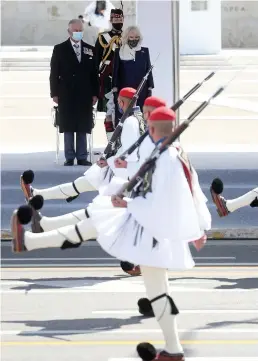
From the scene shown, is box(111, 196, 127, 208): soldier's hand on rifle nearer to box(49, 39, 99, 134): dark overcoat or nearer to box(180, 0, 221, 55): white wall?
box(49, 39, 99, 134): dark overcoat

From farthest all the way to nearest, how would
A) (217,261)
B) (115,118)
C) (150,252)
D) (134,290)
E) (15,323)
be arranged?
(115,118) → (217,261) → (134,290) → (15,323) → (150,252)

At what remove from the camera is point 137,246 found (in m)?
8.83

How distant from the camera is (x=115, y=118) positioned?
17078 millimetres

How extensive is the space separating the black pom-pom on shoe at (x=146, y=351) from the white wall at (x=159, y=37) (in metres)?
8.22

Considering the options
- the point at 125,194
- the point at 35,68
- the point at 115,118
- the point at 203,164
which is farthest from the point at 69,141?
the point at 35,68

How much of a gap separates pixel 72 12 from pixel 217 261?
34.5 m

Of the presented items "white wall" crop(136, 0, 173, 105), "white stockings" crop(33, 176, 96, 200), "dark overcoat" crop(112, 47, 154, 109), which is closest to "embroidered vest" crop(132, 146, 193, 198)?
"white stockings" crop(33, 176, 96, 200)

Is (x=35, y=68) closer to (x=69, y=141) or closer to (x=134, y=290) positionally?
(x=69, y=141)

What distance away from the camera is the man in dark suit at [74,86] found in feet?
57.0

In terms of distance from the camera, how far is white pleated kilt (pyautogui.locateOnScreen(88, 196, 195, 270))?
876 centimetres

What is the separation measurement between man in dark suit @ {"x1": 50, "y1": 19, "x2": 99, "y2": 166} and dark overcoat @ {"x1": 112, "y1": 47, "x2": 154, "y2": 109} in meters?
0.85

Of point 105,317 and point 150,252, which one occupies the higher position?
point 150,252

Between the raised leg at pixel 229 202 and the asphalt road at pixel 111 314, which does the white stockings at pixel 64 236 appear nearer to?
the asphalt road at pixel 111 314

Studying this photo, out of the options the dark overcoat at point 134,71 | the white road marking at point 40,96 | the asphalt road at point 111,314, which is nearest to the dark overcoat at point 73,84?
the dark overcoat at point 134,71
